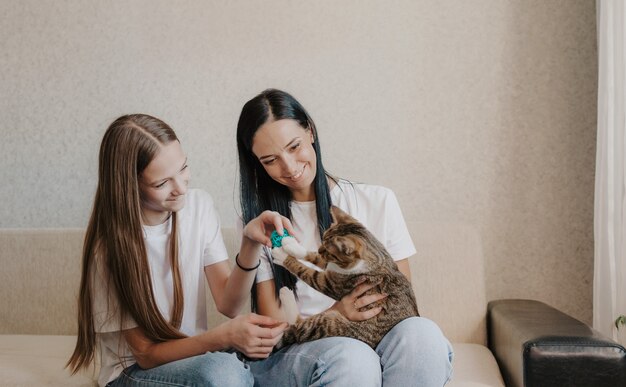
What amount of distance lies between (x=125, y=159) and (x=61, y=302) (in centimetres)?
98

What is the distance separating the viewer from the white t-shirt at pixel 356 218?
5.50 feet

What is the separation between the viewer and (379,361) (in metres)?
1.36

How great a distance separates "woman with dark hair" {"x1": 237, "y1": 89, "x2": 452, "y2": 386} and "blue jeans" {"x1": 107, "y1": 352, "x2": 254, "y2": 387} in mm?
86

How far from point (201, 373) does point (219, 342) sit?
0.34ft

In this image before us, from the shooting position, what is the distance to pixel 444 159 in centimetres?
235

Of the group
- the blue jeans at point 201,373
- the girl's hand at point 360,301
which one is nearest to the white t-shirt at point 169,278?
the blue jeans at point 201,373

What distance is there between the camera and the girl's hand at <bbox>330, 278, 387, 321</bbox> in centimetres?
136

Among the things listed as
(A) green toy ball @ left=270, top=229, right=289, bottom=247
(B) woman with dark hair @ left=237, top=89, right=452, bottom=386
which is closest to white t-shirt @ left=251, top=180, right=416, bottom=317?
→ (B) woman with dark hair @ left=237, top=89, right=452, bottom=386

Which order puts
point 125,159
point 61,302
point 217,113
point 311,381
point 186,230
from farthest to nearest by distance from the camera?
point 217,113, point 61,302, point 186,230, point 125,159, point 311,381

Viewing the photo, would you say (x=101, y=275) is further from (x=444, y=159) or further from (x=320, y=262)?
(x=444, y=159)

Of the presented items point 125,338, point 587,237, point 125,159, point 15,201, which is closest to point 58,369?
point 125,338

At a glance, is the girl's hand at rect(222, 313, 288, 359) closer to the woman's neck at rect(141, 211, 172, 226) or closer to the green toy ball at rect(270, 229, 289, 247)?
the green toy ball at rect(270, 229, 289, 247)

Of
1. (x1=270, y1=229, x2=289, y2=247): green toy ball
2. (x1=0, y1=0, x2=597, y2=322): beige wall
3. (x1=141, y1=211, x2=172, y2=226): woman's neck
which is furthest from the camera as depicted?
(x1=0, y1=0, x2=597, y2=322): beige wall

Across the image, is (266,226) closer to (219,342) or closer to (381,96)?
(219,342)
